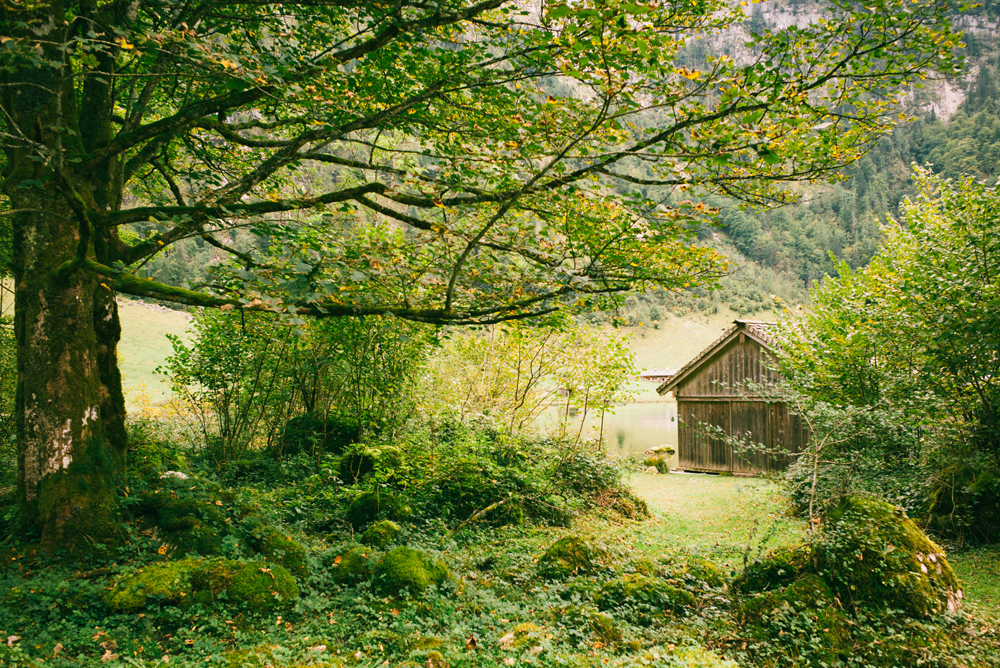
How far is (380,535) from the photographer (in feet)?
23.0

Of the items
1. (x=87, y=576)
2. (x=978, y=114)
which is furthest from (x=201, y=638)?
(x=978, y=114)

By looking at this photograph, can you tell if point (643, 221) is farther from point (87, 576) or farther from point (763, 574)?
point (87, 576)

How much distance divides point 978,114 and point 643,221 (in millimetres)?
152398

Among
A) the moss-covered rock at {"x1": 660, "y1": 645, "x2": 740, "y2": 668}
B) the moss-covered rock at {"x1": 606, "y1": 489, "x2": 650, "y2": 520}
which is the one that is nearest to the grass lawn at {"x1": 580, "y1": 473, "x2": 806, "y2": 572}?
→ the moss-covered rock at {"x1": 606, "y1": 489, "x2": 650, "y2": 520}

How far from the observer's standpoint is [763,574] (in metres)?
6.02

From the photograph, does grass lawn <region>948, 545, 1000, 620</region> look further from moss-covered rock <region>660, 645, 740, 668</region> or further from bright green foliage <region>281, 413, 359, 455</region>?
bright green foliage <region>281, 413, 359, 455</region>

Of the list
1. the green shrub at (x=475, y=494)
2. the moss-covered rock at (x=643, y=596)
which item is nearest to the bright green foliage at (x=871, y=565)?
the moss-covered rock at (x=643, y=596)

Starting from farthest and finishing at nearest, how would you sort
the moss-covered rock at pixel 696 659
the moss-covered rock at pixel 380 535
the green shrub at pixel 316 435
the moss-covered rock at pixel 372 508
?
the green shrub at pixel 316 435, the moss-covered rock at pixel 372 508, the moss-covered rock at pixel 380 535, the moss-covered rock at pixel 696 659

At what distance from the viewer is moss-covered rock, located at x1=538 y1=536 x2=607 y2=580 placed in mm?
6625

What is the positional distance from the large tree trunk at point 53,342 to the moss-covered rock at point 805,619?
21.5 feet

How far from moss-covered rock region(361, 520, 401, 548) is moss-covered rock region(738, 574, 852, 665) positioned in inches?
172

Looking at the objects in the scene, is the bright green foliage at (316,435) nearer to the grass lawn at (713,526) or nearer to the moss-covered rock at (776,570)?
the grass lawn at (713,526)

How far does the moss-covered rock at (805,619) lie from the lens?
4.68 meters

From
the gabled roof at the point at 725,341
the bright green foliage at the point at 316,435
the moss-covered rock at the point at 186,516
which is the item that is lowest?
the moss-covered rock at the point at 186,516
